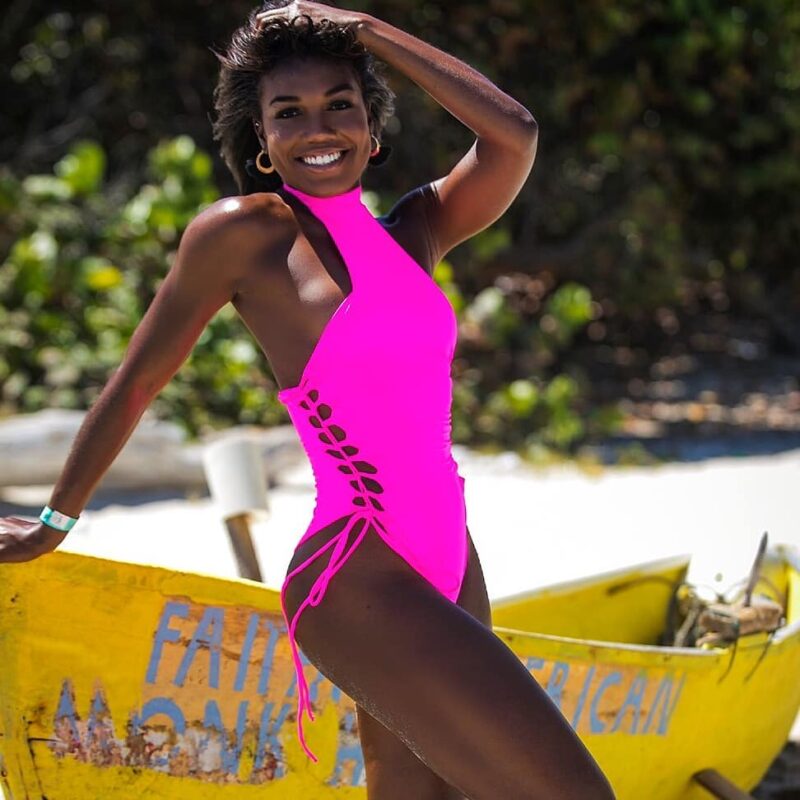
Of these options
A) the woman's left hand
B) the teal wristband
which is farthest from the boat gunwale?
the woman's left hand

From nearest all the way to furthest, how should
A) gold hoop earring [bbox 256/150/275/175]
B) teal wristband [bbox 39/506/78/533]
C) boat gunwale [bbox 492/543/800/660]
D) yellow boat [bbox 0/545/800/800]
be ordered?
1. teal wristband [bbox 39/506/78/533]
2. gold hoop earring [bbox 256/150/275/175]
3. yellow boat [bbox 0/545/800/800]
4. boat gunwale [bbox 492/543/800/660]

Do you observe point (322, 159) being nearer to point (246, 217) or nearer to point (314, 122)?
point (314, 122)

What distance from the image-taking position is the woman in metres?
1.92

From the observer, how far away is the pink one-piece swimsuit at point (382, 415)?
2.07 metres

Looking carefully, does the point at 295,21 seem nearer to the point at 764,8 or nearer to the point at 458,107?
the point at 458,107

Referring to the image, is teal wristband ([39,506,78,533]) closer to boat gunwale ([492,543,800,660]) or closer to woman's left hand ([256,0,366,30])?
woman's left hand ([256,0,366,30])

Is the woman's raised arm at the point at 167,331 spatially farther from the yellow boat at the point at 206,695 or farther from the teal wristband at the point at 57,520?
the yellow boat at the point at 206,695

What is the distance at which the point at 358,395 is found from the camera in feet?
6.80

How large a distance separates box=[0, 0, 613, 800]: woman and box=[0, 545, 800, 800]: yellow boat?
0.53m

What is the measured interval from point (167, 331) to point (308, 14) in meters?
0.57

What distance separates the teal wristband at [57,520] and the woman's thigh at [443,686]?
0.42 meters

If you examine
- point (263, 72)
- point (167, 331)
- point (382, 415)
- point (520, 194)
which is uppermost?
point (520, 194)

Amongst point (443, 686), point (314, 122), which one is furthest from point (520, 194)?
point (443, 686)

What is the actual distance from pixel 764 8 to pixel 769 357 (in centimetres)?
380
